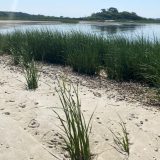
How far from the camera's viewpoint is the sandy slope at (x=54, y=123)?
4.07 m

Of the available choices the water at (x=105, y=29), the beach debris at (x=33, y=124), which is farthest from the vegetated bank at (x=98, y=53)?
the beach debris at (x=33, y=124)

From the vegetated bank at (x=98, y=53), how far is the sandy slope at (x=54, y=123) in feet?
3.05

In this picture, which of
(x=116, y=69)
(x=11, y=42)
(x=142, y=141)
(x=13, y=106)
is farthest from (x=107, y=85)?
(x=11, y=42)

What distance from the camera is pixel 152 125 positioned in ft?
16.2

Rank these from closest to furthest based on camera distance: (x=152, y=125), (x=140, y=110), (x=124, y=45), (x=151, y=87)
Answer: (x=152, y=125) → (x=140, y=110) → (x=151, y=87) → (x=124, y=45)

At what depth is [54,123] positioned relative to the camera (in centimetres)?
484

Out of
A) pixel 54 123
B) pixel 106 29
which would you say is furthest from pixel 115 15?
pixel 54 123

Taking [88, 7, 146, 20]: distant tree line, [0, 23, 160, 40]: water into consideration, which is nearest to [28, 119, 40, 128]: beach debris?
[0, 23, 160, 40]: water

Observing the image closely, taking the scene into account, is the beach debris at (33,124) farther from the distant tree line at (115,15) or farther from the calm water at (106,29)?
the distant tree line at (115,15)

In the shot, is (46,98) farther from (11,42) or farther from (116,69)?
(11,42)

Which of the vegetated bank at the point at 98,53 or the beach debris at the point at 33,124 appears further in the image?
the vegetated bank at the point at 98,53

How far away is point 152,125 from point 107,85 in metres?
2.71

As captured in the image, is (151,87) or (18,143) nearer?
(18,143)

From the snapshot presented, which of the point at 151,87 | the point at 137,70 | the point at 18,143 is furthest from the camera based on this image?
the point at 137,70
